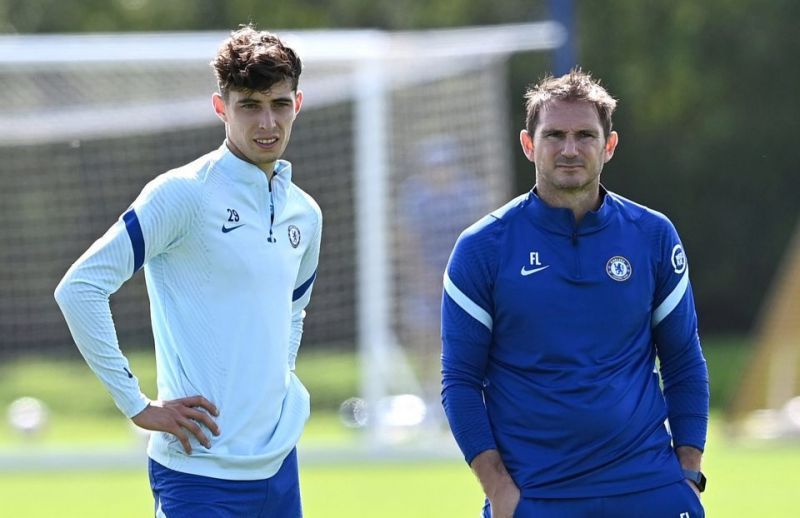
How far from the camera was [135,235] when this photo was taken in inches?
178

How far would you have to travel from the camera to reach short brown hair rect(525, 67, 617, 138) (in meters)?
4.67

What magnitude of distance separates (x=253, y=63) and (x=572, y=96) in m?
0.94

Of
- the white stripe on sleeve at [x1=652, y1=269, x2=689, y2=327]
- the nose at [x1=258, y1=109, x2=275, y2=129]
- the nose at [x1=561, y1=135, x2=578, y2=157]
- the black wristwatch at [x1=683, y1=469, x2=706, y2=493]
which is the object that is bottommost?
the black wristwatch at [x1=683, y1=469, x2=706, y2=493]

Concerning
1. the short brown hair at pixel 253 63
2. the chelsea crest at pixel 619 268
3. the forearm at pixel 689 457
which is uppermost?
the short brown hair at pixel 253 63

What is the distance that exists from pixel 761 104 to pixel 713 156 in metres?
1.10

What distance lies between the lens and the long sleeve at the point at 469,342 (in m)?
4.60

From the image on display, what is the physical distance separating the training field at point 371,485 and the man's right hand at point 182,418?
5179mm

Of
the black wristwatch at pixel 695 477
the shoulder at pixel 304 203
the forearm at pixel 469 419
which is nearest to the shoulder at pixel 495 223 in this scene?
the forearm at pixel 469 419

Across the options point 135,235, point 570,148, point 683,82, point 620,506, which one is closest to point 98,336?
point 135,235

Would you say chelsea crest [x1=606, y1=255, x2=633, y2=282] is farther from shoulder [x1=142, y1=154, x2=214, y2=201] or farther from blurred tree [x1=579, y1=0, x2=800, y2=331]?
blurred tree [x1=579, y1=0, x2=800, y2=331]

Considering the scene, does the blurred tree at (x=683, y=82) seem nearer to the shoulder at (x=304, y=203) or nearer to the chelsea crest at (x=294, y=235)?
the shoulder at (x=304, y=203)

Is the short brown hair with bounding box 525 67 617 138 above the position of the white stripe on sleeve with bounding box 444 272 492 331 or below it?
above

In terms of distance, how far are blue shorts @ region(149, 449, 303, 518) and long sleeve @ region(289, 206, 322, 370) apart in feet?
1.51

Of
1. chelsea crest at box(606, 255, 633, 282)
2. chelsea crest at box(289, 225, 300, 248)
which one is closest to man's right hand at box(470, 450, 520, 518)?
chelsea crest at box(606, 255, 633, 282)
